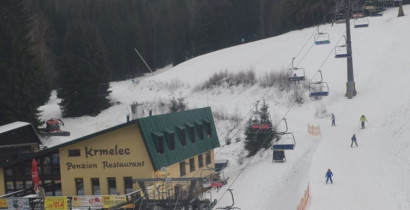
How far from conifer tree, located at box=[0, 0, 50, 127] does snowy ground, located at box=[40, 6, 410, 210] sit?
152 inches

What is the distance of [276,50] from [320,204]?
4950 cm

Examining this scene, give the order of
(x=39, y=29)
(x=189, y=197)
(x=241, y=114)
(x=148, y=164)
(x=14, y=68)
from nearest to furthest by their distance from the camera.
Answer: (x=189, y=197)
(x=148, y=164)
(x=241, y=114)
(x=14, y=68)
(x=39, y=29)

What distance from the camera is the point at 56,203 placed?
1364 inches

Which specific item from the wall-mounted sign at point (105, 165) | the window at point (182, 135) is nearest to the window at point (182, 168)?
the window at point (182, 135)

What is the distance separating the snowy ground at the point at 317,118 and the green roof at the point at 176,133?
3411mm

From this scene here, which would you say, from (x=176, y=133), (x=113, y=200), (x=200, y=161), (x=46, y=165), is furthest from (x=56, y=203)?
(x=200, y=161)

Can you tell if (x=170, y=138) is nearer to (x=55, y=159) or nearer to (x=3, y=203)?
(x=55, y=159)

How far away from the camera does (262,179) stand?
4119 cm

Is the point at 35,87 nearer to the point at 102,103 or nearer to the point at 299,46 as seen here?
the point at 102,103

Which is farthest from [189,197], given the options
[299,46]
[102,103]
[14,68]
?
[299,46]

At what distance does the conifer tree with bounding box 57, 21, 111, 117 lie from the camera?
241ft

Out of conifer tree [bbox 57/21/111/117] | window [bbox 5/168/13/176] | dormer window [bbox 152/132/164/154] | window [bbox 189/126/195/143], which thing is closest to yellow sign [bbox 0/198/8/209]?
window [bbox 5/168/13/176]

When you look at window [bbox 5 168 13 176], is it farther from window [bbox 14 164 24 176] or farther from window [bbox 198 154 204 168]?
window [bbox 198 154 204 168]

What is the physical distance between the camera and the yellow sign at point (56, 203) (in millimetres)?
34594
